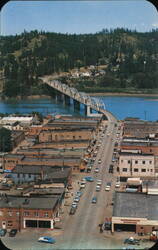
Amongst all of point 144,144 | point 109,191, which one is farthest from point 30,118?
point 109,191

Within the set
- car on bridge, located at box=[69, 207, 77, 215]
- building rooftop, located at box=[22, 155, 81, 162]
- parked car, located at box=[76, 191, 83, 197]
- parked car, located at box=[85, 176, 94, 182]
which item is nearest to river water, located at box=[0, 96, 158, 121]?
building rooftop, located at box=[22, 155, 81, 162]

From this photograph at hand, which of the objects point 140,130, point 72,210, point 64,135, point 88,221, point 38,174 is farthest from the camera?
point 140,130

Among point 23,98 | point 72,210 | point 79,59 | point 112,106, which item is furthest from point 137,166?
point 79,59

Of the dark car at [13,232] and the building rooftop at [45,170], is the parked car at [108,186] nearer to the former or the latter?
the building rooftop at [45,170]

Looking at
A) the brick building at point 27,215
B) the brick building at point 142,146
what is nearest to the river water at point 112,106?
the brick building at point 142,146

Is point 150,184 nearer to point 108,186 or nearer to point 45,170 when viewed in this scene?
point 108,186

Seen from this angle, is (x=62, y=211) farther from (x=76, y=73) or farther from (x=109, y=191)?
(x=76, y=73)

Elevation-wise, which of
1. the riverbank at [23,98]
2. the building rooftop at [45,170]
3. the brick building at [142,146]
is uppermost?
the riverbank at [23,98]
